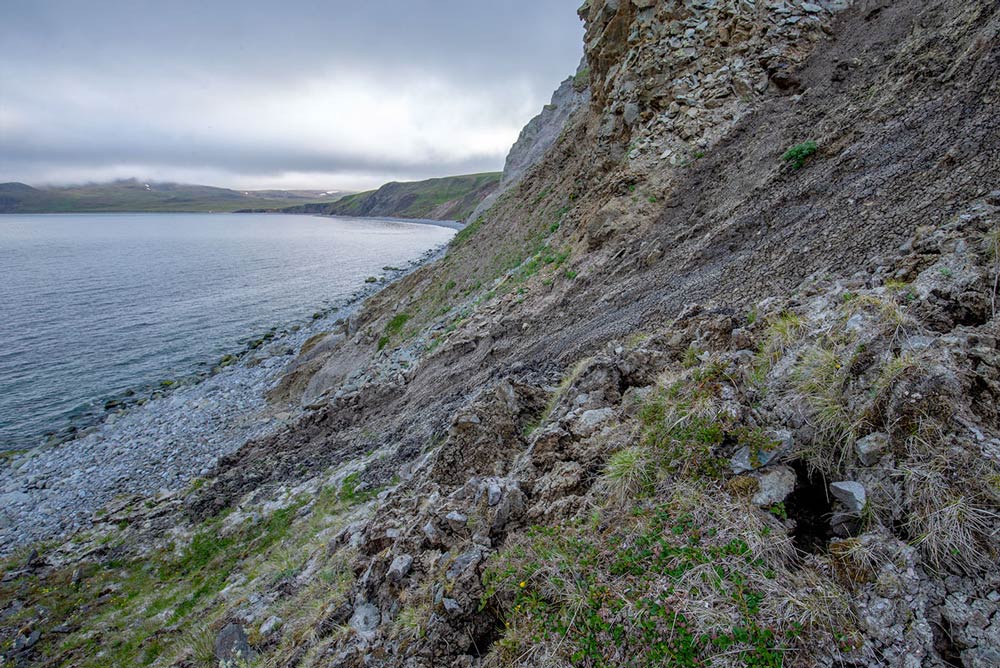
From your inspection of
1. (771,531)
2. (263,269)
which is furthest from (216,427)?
(263,269)

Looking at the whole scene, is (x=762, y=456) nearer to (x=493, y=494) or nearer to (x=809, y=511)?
(x=809, y=511)

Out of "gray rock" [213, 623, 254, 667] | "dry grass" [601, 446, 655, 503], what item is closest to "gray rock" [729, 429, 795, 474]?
"dry grass" [601, 446, 655, 503]

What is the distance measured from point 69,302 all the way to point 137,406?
2806 cm

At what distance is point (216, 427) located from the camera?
Result: 18078mm

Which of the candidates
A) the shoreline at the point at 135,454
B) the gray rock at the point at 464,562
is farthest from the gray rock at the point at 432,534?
the shoreline at the point at 135,454

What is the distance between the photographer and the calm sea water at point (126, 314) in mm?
23422

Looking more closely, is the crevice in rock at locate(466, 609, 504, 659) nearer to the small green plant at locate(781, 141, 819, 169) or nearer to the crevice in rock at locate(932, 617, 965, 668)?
the crevice in rock at locate(932, 617, 965, 668)

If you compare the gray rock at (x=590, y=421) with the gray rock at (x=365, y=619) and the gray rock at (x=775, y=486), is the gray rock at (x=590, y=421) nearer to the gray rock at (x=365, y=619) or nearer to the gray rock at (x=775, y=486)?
the gray rock at (x=775, y=486)

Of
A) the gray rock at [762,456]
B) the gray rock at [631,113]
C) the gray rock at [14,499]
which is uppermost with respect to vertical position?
the gray rock at [631,113]

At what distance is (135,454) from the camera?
16.8 metres

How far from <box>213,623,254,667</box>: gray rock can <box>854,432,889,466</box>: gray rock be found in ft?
23.9

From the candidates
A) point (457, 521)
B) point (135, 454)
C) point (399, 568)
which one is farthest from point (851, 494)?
point (135, 454)

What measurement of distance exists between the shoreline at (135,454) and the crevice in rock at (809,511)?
1477cm

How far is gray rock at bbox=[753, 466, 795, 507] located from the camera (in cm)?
389
